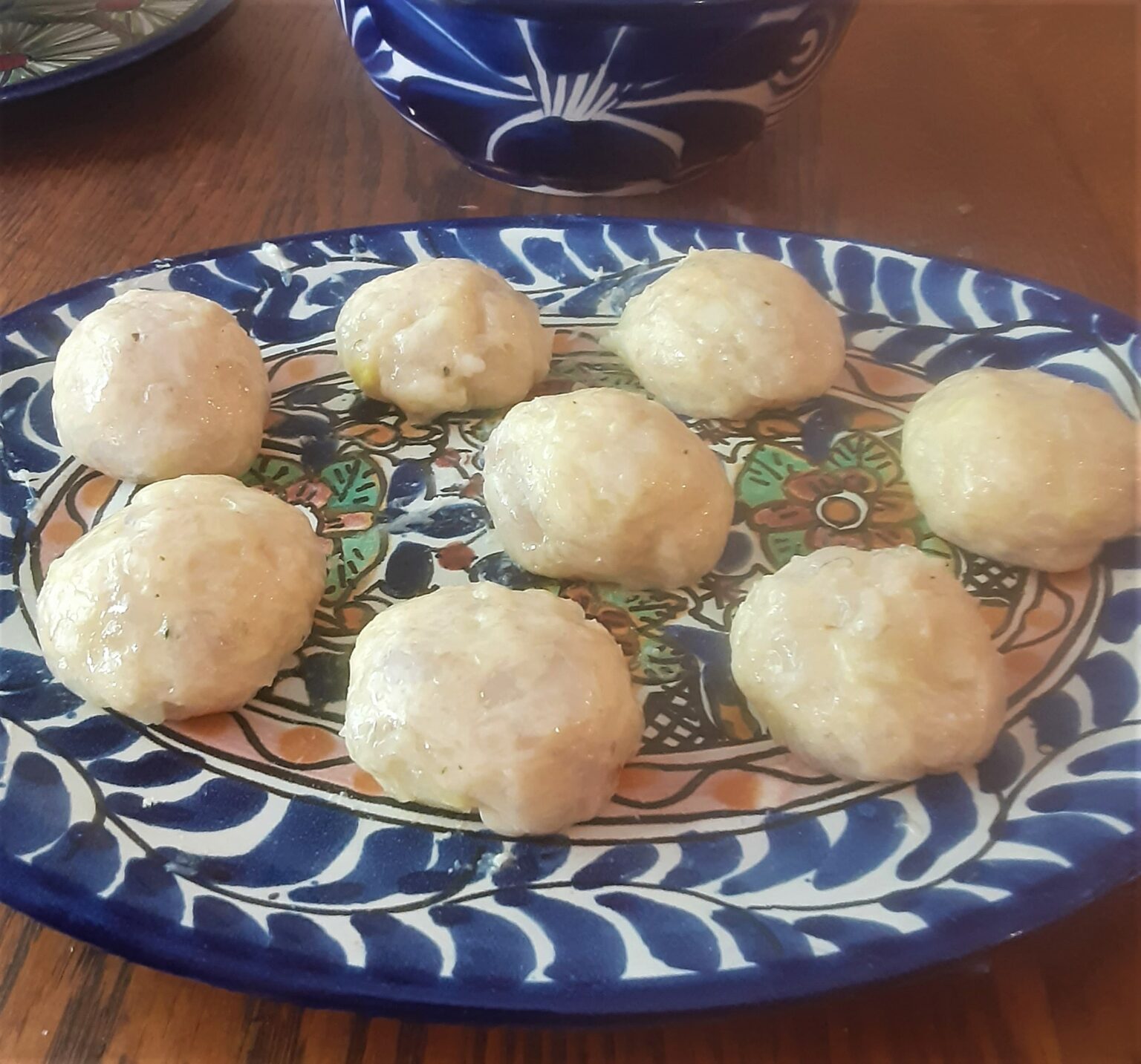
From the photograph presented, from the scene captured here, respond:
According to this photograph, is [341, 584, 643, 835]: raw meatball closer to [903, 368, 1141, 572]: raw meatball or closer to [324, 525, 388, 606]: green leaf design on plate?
[324, 525, 388, 606]: green leaf design on plate

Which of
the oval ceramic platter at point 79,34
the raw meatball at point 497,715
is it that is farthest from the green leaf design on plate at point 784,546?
the oval ceramic platter at point 79,34

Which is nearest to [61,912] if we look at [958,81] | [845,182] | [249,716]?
[249,716]

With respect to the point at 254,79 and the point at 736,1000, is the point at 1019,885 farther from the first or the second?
the point at 254,79

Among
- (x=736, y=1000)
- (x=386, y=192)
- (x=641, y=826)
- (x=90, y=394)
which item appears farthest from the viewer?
(x=386, y=192)

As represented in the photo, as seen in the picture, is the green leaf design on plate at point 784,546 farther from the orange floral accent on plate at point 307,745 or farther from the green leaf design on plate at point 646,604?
the orange floral accent on plate at point 307,745

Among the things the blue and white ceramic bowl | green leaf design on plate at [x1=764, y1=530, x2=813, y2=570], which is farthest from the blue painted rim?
green leaf design on plate at [x1=764, y1=530, x2=813, y2=570]

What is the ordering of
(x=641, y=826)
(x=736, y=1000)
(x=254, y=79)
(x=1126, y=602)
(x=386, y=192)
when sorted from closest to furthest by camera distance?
(x=736, y=1000)
(x=641, y=826)
(x=1126, y=602)
(x=386, y=192)
(x=254, y=79)
